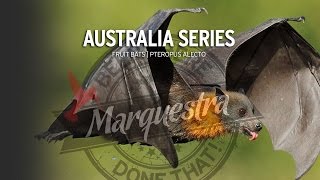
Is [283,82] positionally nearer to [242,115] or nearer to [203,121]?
[242,115]

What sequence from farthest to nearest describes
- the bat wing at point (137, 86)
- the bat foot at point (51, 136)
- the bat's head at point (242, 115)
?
1. the bat's head at point (242, 115)
2. the bat foot at point (51, 136)
3. the bat wing at point (137, 86)

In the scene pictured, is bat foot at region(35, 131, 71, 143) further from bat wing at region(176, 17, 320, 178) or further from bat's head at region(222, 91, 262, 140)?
bat's head at region(222, 91, 262, 140)

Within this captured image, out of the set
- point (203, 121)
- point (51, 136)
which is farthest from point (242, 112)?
point (51, 136)

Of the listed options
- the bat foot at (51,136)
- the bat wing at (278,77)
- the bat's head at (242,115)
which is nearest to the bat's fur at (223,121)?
the bat's head at (242,115)

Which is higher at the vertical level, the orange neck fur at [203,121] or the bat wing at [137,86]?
the bat wing at [137,86]

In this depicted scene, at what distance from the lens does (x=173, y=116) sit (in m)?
3.94

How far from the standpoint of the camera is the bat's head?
4070mm

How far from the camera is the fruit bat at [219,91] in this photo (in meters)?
3.77

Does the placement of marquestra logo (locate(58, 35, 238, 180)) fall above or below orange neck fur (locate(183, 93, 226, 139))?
below

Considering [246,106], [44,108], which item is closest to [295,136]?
[246,106]

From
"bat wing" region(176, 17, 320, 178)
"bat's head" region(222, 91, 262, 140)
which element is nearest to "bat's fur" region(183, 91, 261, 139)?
"bat's head" region(222, 91, 262, 140)

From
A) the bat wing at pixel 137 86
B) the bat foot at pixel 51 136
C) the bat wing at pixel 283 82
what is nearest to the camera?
the bat wing at pixel 137 86

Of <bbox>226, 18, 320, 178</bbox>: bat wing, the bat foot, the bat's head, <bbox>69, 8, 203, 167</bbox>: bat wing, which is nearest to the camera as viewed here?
<bbox>69, 8, 203, 167</bbox>: bat wing

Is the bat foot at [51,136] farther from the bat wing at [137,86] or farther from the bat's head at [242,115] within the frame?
the bat's head at [242,115]
